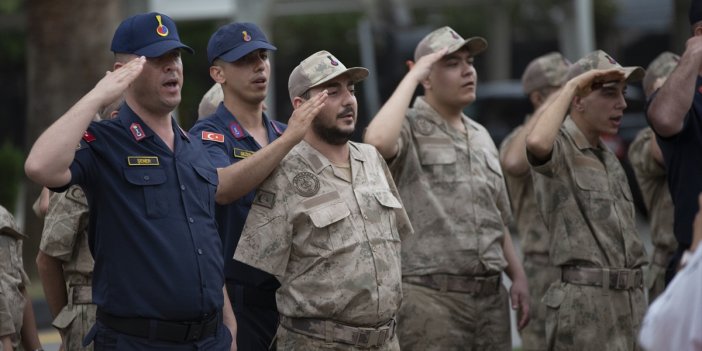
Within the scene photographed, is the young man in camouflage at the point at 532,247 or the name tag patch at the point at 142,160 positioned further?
the young man in camouflage at the point at 532,247

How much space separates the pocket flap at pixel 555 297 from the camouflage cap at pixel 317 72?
1.74 m

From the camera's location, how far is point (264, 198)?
536cm

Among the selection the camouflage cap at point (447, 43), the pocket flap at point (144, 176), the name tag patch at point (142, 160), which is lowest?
the camouflage cap at point (447, 43)

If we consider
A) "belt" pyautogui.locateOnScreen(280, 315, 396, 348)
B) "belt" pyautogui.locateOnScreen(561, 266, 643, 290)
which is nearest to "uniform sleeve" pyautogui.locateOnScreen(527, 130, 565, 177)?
"belt" pyautogui.locateOnScreen(561, 266, 643, 290)

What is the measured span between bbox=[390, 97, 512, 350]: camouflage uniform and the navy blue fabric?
3.61 feet

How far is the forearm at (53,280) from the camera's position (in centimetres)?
610

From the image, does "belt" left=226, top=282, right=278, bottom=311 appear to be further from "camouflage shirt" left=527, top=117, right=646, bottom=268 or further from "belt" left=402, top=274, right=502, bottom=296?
"camouflage shirt" left=527, top=117, right=646, bottom=268

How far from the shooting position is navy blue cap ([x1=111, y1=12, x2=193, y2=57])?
504 cm

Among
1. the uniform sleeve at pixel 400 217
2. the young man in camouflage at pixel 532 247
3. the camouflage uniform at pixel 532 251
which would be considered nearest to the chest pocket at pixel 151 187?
the uniform sleeve at pixel 400 217

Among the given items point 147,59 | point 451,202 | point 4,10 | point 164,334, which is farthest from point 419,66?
point 4,10

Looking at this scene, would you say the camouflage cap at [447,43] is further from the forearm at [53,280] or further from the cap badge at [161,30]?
the forearm at [53,280]

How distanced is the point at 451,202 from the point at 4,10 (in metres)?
21.2

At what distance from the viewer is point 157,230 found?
16.0 feet

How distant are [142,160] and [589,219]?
2623 mm
